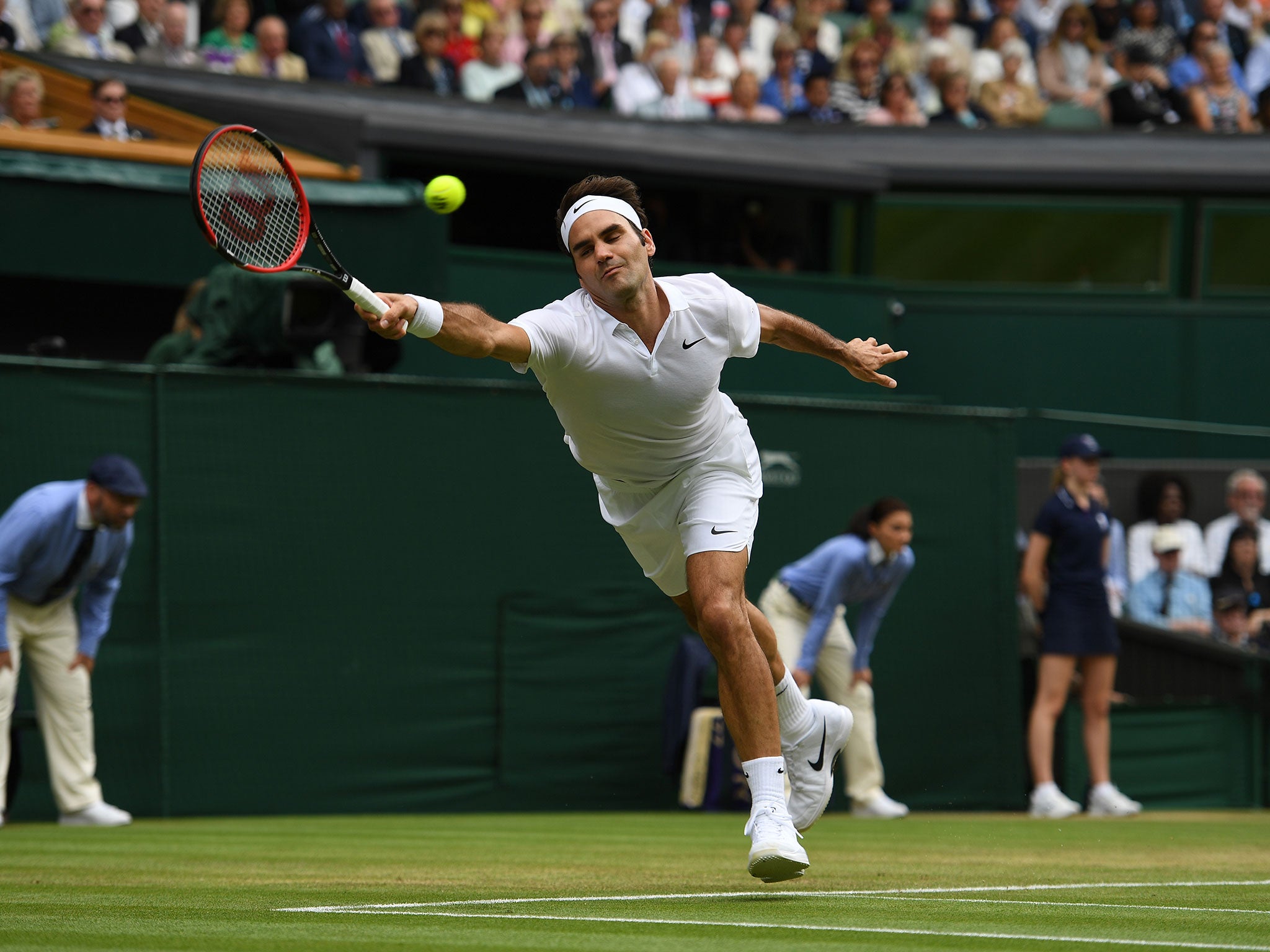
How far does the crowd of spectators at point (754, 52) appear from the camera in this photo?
15305 mm

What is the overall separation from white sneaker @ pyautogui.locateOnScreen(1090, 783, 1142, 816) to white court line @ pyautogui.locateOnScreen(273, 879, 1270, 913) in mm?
5379

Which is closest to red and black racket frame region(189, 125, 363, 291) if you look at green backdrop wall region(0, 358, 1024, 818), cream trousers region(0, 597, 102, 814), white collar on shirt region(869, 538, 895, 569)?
cream trousers region(0, 597, 102, 814)

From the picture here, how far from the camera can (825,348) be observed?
6.10 meters

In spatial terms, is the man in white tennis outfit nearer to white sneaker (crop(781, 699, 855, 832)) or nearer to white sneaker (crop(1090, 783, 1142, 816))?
white sneaker (crop(781, 699, 855, 832))

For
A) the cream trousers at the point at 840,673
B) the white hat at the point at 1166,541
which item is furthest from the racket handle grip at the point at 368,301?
the white hat at the point at 1166,541

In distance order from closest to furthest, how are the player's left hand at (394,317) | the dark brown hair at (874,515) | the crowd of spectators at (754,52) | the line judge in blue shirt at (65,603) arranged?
the player's left hand at (394,317) → the line judge in blue shirt at (65,603) → the dark brown hair at (874,515) → the crowd of spectators at (754,52)

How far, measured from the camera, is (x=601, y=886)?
582 centimetres

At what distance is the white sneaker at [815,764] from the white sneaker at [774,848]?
2.93 feet

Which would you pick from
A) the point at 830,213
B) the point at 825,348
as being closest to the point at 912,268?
the point at 830,213

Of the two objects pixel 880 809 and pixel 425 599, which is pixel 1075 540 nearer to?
pixel 880 809

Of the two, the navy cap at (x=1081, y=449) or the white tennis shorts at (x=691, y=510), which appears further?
the navy cap at (x=1081, y=449)

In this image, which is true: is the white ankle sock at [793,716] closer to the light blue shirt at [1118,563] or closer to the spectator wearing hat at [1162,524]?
the light blue shirt at [1118,563]

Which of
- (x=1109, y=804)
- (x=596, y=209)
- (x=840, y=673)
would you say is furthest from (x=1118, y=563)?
(x=596, y=209)

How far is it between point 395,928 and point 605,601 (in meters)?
7.36
